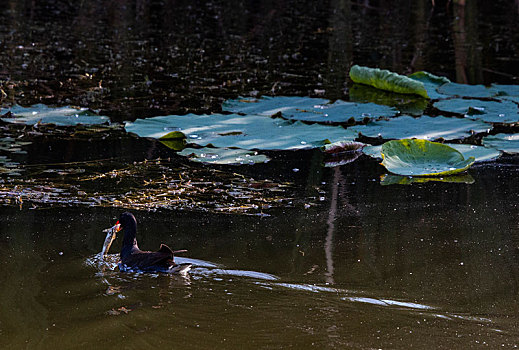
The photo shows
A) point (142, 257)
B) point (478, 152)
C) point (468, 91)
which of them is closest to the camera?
point (142, 257)

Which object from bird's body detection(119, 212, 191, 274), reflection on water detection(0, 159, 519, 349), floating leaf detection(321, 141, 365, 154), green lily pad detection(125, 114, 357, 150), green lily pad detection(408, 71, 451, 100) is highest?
green lily pad detection(408, 71, 451, 100)

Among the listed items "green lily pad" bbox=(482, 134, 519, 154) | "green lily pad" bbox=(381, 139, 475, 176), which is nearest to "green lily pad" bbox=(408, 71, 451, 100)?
"green lily pad" bbox=(482, 134, 519, 154)

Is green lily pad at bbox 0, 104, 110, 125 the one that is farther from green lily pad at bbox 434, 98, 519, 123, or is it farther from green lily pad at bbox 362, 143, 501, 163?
green lily pad at bbox 434, 98, 519, 123

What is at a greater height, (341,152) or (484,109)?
(484,109)

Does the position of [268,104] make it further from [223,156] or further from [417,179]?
[417,179]

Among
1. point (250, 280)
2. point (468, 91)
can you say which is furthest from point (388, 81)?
point (250, 280)

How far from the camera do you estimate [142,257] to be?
4.38 meters

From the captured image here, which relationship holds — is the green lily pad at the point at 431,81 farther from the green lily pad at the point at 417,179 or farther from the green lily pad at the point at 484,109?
the green lily pad at the point at 417,179

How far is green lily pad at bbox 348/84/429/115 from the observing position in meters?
8.93

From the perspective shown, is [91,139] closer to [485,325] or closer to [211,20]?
[485,325]

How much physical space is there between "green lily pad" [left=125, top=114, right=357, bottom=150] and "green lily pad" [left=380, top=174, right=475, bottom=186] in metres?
0.82

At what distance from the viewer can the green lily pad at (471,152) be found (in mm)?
6765

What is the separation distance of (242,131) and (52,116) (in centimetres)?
205

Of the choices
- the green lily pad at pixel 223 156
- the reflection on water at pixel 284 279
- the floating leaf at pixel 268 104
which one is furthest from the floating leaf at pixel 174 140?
the reflection on water at pixel 284 279
